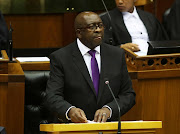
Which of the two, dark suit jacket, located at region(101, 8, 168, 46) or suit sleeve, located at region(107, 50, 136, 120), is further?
dark suit jacket, located at region(101, 8, 168, 46)

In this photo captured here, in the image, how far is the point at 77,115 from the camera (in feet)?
10.8

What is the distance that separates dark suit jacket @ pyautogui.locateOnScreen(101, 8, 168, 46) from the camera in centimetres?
503

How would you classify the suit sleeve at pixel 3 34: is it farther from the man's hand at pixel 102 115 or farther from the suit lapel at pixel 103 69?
the man's hand at pixel 102 115

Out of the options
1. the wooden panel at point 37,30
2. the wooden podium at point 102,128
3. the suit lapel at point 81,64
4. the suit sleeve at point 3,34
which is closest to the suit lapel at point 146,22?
the wooden panel at point 37,30

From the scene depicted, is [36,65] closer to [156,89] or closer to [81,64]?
[81,64]

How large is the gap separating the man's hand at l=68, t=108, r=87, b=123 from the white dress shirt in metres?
1.79

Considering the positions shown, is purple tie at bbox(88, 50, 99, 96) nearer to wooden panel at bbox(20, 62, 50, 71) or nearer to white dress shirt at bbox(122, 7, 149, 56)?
wooden panel at bbox(20, 62, 50, 71)

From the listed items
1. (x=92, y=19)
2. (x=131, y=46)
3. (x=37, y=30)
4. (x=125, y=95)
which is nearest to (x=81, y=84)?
(x=125, y=95)

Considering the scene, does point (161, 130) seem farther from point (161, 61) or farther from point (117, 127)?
point (117, 127)

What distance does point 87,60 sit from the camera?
3668mm

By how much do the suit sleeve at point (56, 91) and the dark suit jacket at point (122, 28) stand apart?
4.20ft

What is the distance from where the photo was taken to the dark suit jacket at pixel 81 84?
141 inches

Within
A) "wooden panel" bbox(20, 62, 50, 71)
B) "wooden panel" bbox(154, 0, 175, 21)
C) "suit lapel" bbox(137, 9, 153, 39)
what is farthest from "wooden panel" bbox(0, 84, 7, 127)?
"wooden panel" bbox(154, 0, 175, 21)

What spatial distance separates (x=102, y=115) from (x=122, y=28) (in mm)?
1874
